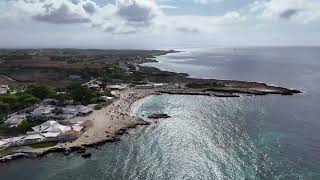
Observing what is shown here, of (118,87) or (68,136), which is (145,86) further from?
(68,136)

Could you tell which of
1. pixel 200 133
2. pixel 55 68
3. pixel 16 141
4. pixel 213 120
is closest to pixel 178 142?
pixel 200 133

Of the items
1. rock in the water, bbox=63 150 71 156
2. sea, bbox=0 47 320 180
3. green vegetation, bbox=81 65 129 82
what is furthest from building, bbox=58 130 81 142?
green vegetation, bbox=81 65 129 82

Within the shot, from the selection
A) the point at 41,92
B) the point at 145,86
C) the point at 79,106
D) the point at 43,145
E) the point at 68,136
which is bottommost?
the point at 43,145

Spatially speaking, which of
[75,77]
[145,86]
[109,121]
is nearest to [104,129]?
[109,121]

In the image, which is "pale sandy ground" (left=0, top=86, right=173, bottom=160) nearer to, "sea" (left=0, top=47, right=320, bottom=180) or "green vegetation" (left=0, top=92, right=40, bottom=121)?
"sea" (left=0, top=47, right=320, bottom=180)

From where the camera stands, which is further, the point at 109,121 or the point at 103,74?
the point at 103,74

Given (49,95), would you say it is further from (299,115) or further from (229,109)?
(299,115)

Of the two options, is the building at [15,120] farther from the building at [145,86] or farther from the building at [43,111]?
the building at [145,86]

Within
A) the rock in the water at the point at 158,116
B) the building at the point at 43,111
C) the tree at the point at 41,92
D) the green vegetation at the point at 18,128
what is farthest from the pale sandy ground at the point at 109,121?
the tree at the point at 41,92
